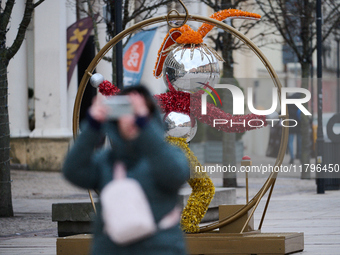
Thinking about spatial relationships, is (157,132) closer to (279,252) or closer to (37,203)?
(279,252)

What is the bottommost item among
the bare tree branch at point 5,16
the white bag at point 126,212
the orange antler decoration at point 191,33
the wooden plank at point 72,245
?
the wooden plank at point 72,245

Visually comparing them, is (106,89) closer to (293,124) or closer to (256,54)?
(256,54)

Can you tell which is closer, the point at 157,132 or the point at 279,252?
the point at 157,132

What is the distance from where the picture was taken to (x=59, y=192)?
16406 mm

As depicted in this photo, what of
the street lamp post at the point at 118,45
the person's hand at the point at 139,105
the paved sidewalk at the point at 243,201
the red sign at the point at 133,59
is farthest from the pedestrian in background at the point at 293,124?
the person's hand at the point at 139,105

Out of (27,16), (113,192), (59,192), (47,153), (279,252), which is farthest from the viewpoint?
(47,153)

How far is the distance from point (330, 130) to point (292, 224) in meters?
7.01

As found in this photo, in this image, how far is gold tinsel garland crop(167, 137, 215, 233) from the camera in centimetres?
708

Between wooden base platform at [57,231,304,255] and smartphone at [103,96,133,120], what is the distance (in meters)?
3.83

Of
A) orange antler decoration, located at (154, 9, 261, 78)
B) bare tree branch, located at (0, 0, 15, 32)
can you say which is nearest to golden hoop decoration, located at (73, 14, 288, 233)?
orange antler decoration, located at (154, 9, 261, 78)

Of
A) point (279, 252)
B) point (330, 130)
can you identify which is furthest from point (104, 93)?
point (330, 130)

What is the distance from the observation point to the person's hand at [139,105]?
345 centimetres

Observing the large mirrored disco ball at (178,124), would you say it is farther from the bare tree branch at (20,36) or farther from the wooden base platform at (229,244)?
the bare tree branch at (20,36)

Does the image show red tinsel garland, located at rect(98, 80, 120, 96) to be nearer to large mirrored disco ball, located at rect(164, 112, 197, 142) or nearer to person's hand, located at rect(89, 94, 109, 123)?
large mirrored disco ball, located at rect(164, 112, 197, 142)
